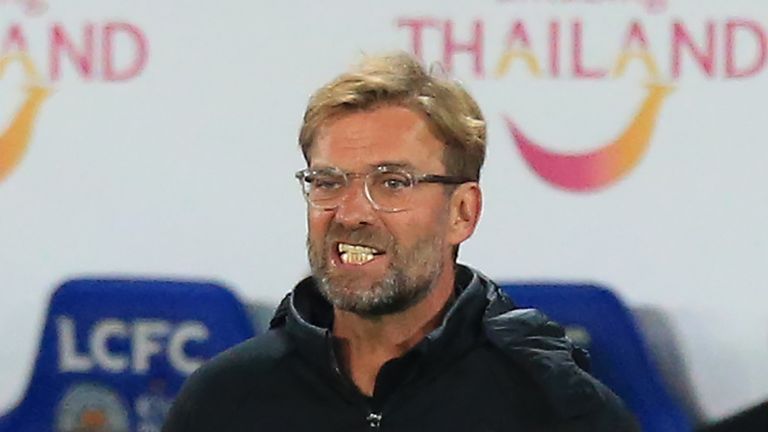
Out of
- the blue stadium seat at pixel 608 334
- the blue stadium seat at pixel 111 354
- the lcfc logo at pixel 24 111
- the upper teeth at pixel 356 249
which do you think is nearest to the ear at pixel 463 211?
the upper teeth at pixel 356 249

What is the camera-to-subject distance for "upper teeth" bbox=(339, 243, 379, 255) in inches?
52.7

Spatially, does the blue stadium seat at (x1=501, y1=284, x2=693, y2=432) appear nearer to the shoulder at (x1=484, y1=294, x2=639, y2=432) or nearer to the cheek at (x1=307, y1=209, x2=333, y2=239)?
the shoulder at (x1=484, y1=294, x2=639, y2=432)

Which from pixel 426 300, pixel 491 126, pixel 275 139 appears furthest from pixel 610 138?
pixel 426 300

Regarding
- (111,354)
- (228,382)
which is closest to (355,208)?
(228,382)

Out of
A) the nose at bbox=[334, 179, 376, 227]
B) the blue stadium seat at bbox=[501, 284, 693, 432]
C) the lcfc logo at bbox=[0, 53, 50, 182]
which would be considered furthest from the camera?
the lcfc logo at bbox=[0, 53, 50, 182]

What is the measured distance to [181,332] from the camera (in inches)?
85.7

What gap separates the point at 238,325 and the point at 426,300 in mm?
821

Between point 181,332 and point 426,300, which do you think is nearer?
point 426,300

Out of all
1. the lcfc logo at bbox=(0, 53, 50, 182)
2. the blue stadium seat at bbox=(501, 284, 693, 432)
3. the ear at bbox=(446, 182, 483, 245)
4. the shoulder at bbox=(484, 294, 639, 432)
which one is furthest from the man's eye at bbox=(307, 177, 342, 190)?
the lcfc logo at bbox=(0, 53, 50, 182)

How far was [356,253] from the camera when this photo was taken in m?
1.34

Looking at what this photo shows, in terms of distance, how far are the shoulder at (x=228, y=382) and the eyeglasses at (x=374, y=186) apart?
197 millimetres

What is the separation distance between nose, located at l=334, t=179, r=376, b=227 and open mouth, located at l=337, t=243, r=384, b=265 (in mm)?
25

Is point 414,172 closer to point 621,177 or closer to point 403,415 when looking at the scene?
point 403,415

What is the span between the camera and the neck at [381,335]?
1385 mm
